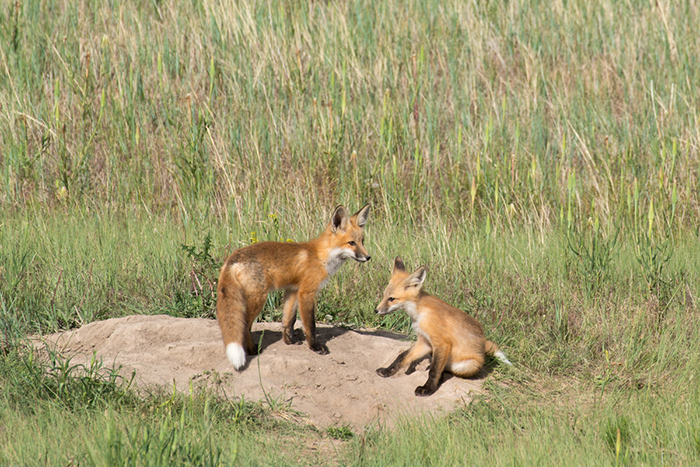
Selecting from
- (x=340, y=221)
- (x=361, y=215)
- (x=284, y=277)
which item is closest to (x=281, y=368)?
(x=284, y=277)

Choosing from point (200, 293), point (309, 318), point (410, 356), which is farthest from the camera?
point (200, 293)

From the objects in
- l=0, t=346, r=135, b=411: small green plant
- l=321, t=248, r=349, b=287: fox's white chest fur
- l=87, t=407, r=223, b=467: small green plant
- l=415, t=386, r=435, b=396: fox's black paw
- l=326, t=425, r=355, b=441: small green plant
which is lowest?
l=415, t=386, r=435, b=396: fox's black paw

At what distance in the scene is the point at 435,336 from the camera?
4.88 meters

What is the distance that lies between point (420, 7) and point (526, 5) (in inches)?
75.7

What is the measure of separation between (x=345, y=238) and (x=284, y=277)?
24.9 inches

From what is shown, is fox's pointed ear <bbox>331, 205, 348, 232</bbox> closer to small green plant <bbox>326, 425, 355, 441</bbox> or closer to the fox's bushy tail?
the fox's bushy tail

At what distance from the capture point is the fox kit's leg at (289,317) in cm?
542

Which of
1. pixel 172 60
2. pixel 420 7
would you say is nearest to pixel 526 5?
pixel 420 7

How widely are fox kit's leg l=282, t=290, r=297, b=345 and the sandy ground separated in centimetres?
9

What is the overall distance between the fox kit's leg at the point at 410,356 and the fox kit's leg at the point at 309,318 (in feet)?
1.76

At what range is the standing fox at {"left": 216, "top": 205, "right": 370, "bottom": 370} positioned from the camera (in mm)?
4875

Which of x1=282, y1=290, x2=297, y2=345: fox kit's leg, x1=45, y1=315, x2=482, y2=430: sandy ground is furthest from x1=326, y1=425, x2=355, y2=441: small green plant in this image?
x1=282, y1=290, x2=297, y2=345: fox kit's leg

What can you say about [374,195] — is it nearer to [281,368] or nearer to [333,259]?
[333,259]

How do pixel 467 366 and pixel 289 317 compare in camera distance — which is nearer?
pixel 467 366
